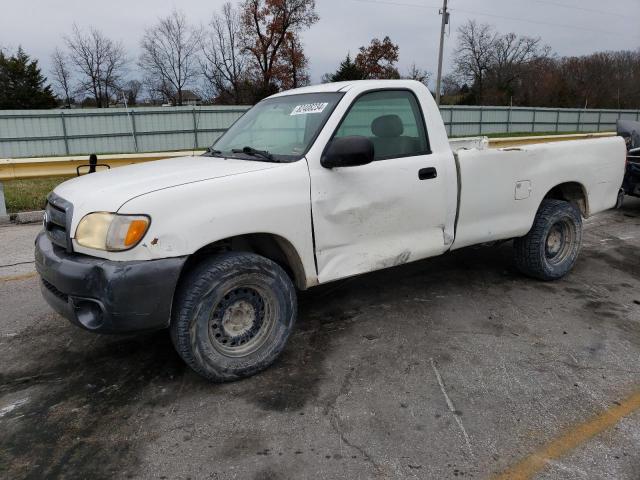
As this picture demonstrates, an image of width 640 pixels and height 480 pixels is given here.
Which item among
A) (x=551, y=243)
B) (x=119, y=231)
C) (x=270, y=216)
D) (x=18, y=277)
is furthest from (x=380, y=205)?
(x=18, y=277)

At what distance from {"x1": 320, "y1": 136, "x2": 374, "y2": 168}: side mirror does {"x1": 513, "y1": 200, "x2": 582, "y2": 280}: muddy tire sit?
2.35m

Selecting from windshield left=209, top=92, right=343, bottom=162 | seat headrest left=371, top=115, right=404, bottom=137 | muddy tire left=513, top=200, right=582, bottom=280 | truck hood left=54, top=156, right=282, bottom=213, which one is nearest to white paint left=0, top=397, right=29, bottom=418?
truck hood left=54, top=156, right=282, bottom=213

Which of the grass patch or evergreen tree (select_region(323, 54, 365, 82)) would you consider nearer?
the grass patch

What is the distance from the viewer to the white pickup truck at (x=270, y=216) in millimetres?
2881

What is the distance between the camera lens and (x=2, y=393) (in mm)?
3205

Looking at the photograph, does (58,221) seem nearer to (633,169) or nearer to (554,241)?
(554,241)

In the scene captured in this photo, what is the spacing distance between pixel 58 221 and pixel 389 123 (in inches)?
94.6

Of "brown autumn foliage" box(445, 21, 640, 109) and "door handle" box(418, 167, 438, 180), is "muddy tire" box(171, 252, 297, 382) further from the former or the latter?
"brown autumn foliage" box(445, 21, 640, 109)

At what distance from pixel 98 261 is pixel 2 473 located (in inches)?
43.5

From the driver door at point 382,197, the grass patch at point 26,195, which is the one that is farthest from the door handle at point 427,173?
the grass patch at point 26,195

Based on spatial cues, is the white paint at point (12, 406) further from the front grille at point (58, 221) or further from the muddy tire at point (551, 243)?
the muddy tire at point (551, 243)

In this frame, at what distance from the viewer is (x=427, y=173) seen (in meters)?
3.96

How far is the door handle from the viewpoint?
12.9 ft

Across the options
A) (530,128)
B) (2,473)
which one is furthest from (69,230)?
(530,128)
